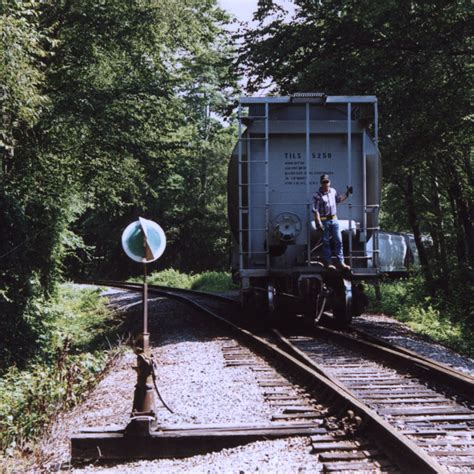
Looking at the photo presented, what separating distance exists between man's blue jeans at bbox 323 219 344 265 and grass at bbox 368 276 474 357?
2433 millimetres

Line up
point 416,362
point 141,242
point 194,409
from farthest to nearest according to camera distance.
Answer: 1. point 416,362
2. point 194,409
3. point 141,242

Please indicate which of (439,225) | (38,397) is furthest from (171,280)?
(38,397)

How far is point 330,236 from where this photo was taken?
10844 mm

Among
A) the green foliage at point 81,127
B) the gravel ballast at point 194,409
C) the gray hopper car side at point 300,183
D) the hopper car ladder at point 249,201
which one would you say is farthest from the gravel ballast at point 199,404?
the green foliage at point 81,127

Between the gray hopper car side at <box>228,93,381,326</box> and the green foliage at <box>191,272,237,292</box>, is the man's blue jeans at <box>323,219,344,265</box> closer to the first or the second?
the gray hopper car side at <box>228,93,381,326</box>

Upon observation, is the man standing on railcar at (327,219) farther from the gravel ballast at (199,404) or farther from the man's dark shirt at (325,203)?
the gravel ballast at (199,404)

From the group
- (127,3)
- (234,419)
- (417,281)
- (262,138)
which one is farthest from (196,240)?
(234,419)

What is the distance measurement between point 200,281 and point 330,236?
69.3 ft

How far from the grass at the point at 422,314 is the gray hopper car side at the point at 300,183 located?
5.81ft

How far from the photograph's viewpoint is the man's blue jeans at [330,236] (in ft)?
35.0

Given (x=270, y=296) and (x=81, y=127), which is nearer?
(x=270, y=296)

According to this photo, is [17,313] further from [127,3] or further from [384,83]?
[384,83]

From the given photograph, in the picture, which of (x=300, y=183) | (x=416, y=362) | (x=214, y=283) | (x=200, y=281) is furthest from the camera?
(x=200, y=281)

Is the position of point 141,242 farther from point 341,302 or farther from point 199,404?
point 341,302
